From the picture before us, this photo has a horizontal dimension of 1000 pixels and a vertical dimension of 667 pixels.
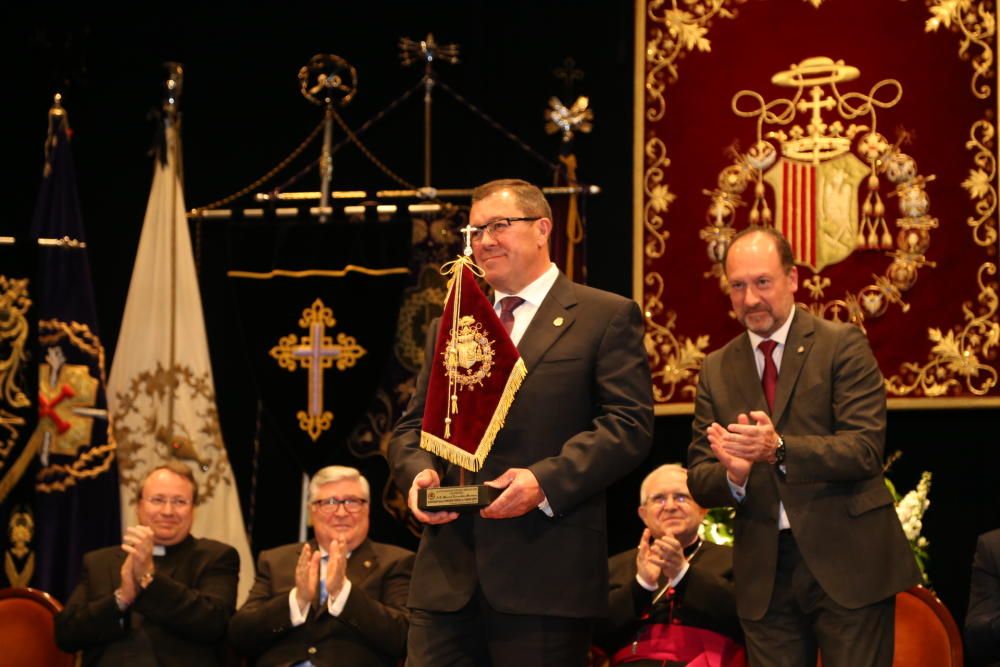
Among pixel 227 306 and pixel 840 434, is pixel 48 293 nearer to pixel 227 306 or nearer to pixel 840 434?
pixel 227 306

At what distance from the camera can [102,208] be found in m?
6.89

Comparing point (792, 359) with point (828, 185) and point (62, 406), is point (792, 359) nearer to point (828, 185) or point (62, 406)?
point (828, 185)

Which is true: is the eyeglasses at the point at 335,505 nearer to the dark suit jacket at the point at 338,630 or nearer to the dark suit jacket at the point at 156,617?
the dark suit jacket at the point at 338,630

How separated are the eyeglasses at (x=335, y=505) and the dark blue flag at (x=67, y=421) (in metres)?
1.37

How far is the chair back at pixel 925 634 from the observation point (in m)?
4.39

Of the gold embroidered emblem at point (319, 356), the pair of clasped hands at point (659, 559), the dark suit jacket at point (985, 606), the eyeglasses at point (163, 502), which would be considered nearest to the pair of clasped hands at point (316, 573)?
the eyeglasses at point (163, 502)

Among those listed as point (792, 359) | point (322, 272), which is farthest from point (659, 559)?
point (322, 272)

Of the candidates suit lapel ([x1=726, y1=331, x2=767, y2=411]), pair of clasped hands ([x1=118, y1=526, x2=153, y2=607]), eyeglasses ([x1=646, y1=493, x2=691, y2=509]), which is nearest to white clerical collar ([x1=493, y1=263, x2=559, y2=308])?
suit lapel ([x1=726, y1=331, x2=767, y2=411])

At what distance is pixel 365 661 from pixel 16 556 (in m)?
2.04

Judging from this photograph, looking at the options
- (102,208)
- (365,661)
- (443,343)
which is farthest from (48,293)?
(443,343)

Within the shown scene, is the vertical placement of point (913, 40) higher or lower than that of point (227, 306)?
higher

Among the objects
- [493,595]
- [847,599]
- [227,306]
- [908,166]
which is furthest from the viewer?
[227,306]

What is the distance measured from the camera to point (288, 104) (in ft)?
22.3

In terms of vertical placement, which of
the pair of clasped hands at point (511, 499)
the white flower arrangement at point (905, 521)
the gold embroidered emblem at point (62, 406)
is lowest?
the white flower arrangement at point (905, 521)
